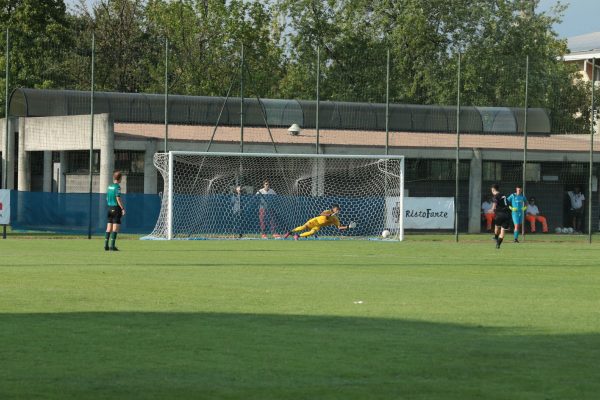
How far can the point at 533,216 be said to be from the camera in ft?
158

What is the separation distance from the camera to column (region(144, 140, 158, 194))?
144ft

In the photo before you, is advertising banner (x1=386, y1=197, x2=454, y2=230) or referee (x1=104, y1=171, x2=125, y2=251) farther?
advertising banner (x1=386, y1=197, x2=454, y2=230)

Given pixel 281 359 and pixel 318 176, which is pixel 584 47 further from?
pixel 281 359

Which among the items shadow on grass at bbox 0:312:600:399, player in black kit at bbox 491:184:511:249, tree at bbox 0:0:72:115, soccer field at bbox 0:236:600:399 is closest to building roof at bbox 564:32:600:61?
tree at bbox 0:0:72:115

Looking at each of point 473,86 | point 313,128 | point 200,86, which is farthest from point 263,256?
point 200,86

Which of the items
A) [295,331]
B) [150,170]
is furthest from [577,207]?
[295,331]

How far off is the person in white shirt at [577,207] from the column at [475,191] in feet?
13.6

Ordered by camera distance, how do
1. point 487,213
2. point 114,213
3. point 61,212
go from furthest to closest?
1. point 487,213
2. point 61,212
3. point 114,213

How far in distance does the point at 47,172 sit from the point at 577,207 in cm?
2073

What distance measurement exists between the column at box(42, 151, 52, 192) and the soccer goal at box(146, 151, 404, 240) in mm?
7943

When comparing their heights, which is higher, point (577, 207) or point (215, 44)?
point (215, 44)

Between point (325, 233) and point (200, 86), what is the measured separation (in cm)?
3166

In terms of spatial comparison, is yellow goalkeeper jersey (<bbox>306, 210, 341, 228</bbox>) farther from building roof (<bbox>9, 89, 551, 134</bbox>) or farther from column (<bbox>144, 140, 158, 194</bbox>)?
building roof (<bbox>9, 89, 551, 134</bbox>)

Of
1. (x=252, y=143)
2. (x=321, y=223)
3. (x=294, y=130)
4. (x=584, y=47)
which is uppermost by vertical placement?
(x=584, y=47)
